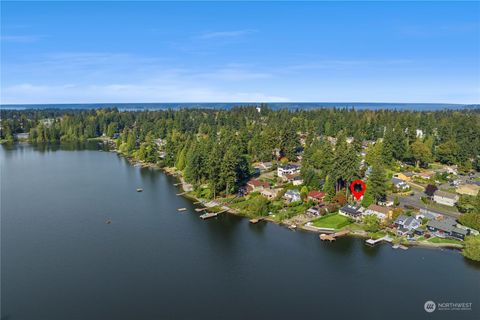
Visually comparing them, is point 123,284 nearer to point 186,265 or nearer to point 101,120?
point 186,265

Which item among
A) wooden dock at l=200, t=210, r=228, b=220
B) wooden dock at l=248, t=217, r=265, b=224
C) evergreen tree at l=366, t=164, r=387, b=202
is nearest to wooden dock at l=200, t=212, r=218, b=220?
wooden dock at l=200, t=210, r=228, b=220

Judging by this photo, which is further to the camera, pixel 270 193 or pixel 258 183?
pixel 258 183

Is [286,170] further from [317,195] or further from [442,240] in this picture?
[442,240]

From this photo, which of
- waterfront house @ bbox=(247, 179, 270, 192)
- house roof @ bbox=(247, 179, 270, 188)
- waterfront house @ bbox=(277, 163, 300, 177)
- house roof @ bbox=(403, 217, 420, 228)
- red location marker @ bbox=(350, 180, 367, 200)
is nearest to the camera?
house roof @ bbox=(403, 217, 420, 228)

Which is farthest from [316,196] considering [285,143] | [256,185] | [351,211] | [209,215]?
[285,143]

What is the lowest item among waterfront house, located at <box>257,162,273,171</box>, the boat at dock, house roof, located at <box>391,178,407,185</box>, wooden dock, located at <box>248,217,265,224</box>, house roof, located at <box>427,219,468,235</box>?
the boat at dock

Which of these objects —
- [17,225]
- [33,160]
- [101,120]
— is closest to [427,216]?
[17,225]

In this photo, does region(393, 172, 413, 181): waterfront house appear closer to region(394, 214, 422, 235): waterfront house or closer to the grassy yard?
region(394, 214, 422, 235): waterfront house

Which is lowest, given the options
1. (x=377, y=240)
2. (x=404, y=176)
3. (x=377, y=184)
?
(x=377, y=240)

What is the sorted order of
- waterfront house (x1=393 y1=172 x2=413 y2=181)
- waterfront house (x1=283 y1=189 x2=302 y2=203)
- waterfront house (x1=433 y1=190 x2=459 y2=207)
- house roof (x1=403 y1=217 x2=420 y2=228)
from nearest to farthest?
house roof (x1=403 y1=217 x2=420 y2=228)
waterfront house (x1=433 y1=190 x2=459 y2=207)
waterfront house (x1=283 y1=189 x2=302 y2=203)
waterfront house (x1=393 y1=172 x2=413 y2=181)
